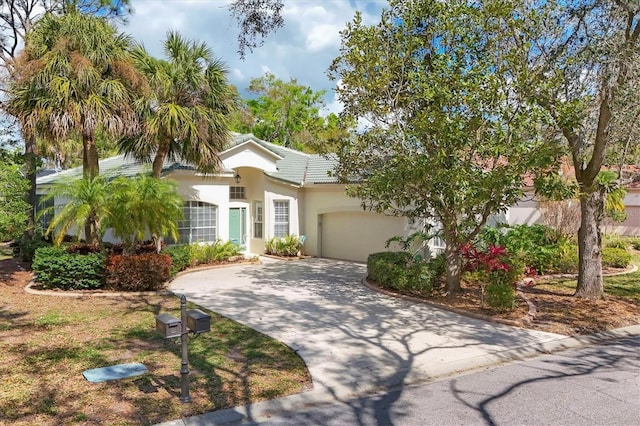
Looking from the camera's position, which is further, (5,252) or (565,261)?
(5,252)

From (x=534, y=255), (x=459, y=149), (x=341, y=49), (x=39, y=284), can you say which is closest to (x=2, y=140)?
(x=39, y=284)

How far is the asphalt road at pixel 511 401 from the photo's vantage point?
5160 mm

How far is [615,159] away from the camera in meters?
11.9

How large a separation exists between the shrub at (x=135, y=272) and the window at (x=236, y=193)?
824 cm

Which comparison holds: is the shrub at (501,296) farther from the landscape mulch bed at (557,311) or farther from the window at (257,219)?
the window at (257,219)

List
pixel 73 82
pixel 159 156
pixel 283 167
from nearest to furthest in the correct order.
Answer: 1. pixel 73 82
2. pixel 159 156
3. pixel 283 167

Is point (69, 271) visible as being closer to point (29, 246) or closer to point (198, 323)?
point (29, 246)

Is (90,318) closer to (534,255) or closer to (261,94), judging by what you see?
(534,255)

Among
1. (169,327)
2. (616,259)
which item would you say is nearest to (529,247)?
(616,259)

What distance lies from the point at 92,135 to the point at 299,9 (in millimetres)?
7891

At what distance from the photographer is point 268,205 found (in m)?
20.0

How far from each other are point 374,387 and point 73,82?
1126 cm

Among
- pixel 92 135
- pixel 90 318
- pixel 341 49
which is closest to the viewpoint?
pixel 90 318

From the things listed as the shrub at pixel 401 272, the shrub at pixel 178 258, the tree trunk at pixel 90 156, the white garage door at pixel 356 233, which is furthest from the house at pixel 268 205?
the shrub at pixel 401 272
